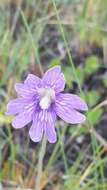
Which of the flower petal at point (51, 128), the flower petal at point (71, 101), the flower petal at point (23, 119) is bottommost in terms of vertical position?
the flower petal at point (51, 128)

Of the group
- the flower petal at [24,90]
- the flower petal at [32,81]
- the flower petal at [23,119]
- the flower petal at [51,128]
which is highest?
the flower petal at [32,81]

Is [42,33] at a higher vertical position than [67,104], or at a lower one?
higher

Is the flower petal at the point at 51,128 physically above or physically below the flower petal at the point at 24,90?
below

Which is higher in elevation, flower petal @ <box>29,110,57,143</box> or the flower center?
the flower center

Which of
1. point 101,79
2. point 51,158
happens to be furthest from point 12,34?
point 51,158

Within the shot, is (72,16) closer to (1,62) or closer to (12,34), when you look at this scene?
(12,34)
